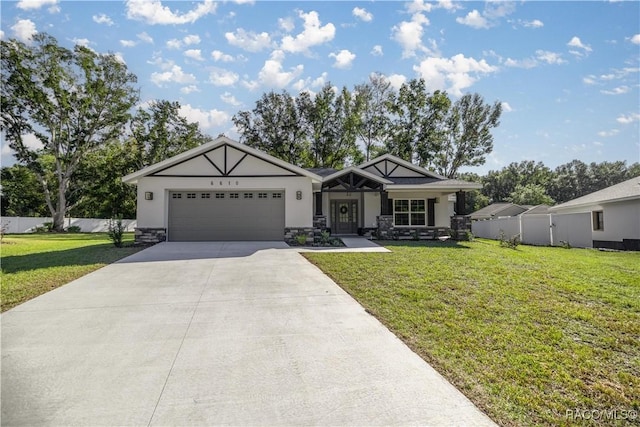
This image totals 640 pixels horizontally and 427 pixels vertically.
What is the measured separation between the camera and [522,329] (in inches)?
177

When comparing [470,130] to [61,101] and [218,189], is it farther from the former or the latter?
[61,101]

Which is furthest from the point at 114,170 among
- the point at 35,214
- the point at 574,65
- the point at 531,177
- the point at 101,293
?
the point at 531,177

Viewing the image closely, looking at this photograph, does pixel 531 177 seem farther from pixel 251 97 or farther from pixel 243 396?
pixel 243 396

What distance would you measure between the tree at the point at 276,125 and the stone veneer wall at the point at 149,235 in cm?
1953

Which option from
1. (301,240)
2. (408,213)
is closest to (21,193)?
(301,240)

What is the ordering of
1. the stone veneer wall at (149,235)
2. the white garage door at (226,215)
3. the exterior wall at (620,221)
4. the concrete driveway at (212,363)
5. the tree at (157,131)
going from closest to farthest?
the concrete driveway at (212,363) < the stone veneer wall at (149,235) < the white garage door at (226,215) < the exterior wall at (620,221) < the tree at (157,131)

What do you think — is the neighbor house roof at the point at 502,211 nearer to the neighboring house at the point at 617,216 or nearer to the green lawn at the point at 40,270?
the neighboring house at the point at 617,216

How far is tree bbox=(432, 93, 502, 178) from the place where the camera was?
107 ft

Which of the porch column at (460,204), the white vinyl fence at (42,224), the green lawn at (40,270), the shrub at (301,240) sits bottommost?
the green lawn at (40,270)

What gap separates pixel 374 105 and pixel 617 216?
2087 centimetres

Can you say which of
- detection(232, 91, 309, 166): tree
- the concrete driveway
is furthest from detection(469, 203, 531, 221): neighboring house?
the concrete driveway

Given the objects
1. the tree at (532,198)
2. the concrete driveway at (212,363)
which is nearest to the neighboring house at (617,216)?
the concrete driveway at (212,363)

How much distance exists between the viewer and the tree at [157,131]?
109ft

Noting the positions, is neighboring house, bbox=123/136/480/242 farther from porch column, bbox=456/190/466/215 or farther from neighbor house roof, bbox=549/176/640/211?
neighbor house roof, bbox=549/176/640/211
